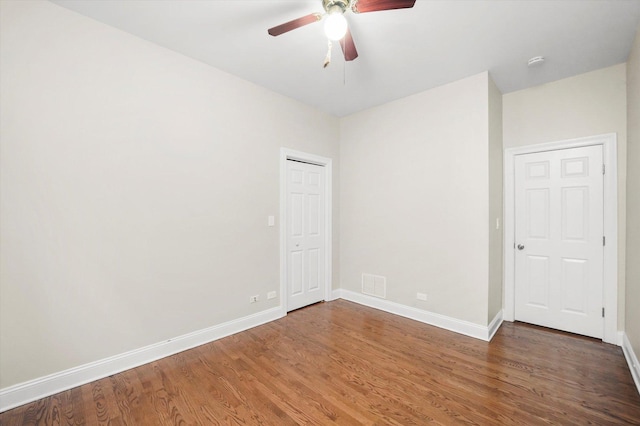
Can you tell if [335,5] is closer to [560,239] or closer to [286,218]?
[286,218]

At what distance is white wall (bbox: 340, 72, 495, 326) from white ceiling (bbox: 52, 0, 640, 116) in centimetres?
47

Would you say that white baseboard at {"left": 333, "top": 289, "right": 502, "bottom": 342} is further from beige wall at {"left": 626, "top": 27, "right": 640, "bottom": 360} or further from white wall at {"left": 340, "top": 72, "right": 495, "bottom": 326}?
beige wall at {"left": 626, "top": 27, "right": 640, "bottom": 360}

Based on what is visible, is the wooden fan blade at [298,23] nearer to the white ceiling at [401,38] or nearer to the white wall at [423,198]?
the white ceiling at [401,38]

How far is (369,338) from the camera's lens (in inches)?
112

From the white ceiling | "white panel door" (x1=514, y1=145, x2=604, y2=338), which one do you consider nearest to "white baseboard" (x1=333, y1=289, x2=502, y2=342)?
"white panel door" (x1=514, y1=145, x2=604, y2=338)

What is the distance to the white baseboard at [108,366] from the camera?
1.83 metres

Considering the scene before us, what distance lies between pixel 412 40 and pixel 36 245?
3.42 metres

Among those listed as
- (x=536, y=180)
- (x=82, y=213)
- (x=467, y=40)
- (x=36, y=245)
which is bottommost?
(x=36, y=245)

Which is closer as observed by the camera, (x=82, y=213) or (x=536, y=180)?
(x=82, y=213)

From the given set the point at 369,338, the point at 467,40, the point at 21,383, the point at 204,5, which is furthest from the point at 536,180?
the point at 21,383

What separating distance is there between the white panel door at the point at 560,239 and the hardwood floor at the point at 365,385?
28 cm

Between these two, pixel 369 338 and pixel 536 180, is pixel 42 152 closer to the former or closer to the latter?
pixel 369 338

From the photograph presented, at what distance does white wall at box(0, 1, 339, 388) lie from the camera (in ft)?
6.07

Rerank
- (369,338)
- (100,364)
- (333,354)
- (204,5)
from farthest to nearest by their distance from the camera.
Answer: (369,338), (333,354), (100,364), (204,5)
